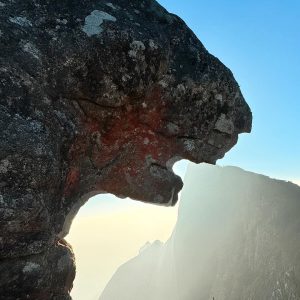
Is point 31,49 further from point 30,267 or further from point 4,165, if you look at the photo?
point 30,267

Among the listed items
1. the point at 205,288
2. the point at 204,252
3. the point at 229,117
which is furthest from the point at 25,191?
the point at 204,252

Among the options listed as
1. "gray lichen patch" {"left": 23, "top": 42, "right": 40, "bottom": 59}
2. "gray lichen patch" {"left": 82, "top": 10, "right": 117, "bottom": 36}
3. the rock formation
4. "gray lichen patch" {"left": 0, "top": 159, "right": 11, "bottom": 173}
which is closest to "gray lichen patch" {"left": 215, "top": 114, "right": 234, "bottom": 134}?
"gray lichen patch" {"left": 82, "top": 10, "right": 117, "bottom": 36}

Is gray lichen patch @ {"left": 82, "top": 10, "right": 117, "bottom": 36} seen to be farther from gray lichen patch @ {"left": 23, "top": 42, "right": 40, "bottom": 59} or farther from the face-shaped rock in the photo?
gray lichen patch @ {"left": 23, "top": 42, "right": 40, "bottom": 59}

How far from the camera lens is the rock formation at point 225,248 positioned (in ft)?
209

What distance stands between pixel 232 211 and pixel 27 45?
309 feet

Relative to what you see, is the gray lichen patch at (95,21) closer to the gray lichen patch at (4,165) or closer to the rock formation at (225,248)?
the gray lichen patch at (4,165)

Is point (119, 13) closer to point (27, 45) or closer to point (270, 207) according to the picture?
point (27, 45)

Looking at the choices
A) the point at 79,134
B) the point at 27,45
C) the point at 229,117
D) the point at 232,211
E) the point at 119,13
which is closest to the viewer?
the point at 27,45

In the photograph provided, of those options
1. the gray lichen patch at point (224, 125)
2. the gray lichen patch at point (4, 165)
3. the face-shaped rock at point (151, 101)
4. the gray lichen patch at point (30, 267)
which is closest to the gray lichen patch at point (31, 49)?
the face-shaped rock at point (151, 101)

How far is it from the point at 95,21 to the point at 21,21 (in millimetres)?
1182

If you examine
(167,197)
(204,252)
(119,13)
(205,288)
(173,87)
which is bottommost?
(205,288)

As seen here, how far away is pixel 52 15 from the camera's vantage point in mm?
6445

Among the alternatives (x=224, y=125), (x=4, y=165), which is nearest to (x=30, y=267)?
(x=4, y=165)

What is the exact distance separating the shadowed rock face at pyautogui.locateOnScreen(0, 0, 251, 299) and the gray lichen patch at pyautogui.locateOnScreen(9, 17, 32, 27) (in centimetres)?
2
